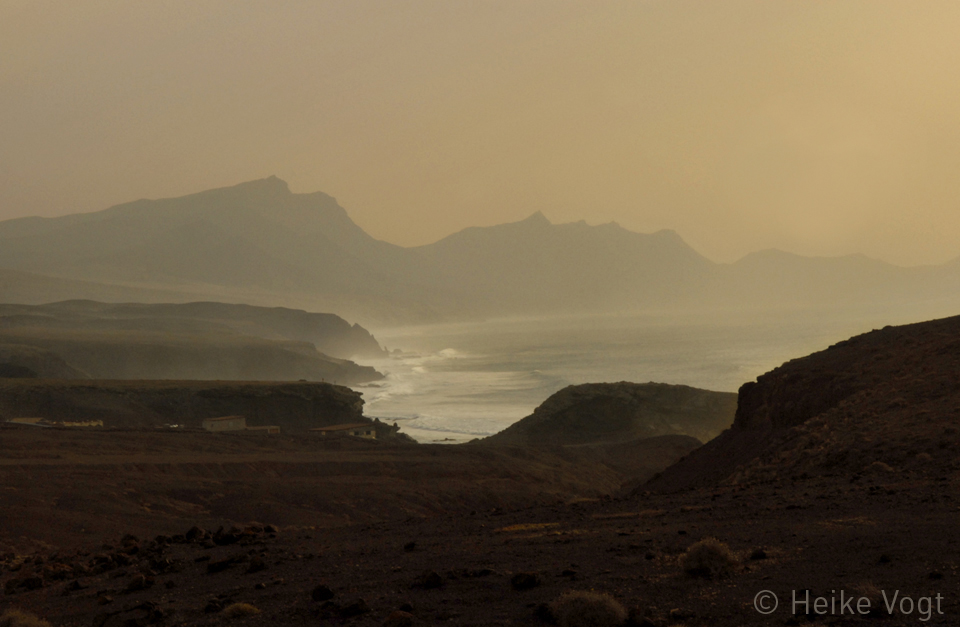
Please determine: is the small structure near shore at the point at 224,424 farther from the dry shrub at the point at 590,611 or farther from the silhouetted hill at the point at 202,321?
the silhouetted hill at the point at 202,321

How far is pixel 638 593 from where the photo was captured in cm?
729

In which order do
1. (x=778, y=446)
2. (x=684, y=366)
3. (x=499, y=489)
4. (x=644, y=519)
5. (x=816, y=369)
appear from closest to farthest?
(x=644, y=519), (x=778, y=446), (x=816, y=369), (x=499, y=489), (x=684, y=366)

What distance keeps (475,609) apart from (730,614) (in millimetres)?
2331

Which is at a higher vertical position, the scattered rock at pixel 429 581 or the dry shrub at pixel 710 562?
the dry shrub at pixel 710 562

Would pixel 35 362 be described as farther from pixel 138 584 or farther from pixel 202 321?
pixel 202 321

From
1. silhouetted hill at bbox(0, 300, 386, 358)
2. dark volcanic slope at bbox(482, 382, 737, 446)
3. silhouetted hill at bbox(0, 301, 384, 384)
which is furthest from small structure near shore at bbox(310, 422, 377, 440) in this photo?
silhouetted hill at bbox(0, 300, 386, 358)

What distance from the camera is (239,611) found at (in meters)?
7.87

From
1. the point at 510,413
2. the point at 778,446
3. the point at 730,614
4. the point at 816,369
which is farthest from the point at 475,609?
the point at 510,413

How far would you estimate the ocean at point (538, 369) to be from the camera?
7394 cm

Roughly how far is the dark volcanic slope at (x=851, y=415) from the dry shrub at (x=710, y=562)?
6497 millimetres

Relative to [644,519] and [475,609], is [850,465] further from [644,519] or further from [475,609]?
[475,609]

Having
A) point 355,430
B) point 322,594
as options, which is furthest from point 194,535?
point 355,430

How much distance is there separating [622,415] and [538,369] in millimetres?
72187

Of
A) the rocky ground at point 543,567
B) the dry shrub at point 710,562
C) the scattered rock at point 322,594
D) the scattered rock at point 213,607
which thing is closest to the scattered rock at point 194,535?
the rocky ground at point 543,567
